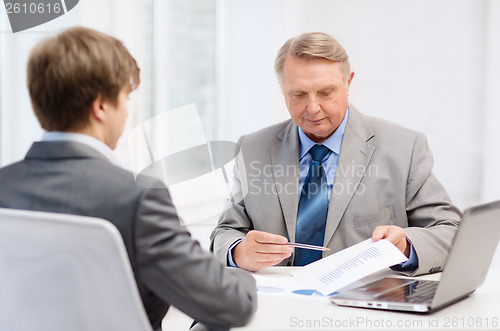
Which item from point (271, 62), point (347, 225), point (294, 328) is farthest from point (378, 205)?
point (271, 62)

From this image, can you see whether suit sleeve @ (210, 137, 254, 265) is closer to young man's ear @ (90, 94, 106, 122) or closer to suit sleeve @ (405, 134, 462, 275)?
suit sleeve @ (405, 134, 462, 275)

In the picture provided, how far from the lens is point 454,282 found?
54.7 inches

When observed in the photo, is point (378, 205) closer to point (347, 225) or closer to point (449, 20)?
point (347, 225)

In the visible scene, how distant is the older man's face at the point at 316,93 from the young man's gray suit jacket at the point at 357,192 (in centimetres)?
10

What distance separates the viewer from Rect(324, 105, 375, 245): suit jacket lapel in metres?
2.12

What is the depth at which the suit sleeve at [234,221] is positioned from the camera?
6.70 feet

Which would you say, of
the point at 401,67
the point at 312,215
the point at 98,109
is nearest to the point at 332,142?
the point at 312,215

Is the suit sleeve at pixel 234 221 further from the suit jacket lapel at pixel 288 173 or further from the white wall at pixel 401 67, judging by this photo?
the white wall at pixel 401 67

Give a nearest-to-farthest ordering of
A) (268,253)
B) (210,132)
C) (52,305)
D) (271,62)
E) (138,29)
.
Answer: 1. (52,305)
2. (268,253)
3. (138,29)
4. (271,62)
5. (210,132)

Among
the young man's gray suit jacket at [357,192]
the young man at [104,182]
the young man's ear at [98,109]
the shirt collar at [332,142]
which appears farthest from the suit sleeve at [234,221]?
the young man's ear at [98,109]

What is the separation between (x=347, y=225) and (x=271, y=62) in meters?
1.84

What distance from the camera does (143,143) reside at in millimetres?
2930

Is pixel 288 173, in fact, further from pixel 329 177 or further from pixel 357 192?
pixel 357 192

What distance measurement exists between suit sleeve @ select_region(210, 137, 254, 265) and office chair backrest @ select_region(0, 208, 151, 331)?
909 millimetres
